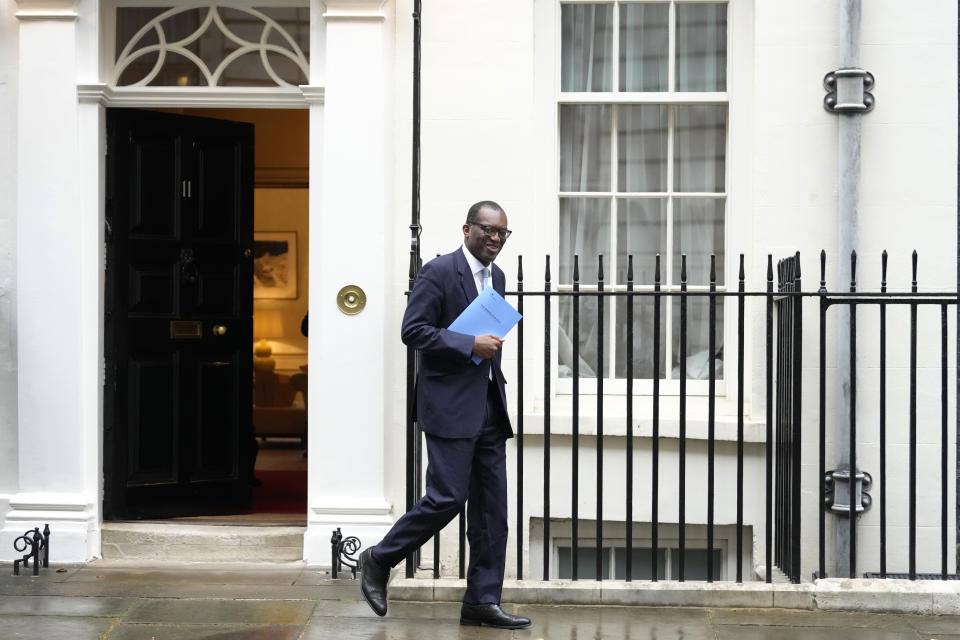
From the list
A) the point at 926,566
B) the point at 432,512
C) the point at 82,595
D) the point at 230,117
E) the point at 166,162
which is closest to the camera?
the point at 432,512

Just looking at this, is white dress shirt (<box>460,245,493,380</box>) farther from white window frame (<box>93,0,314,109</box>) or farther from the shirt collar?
white window frame (<box>93,0,314,109</box>)

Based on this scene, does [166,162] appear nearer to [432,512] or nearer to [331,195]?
[331,195]

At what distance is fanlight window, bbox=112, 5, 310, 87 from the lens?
7.18 meters

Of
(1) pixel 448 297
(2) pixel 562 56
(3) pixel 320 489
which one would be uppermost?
(2) pixel 562 56

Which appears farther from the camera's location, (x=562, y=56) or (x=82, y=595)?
(x=562, y=56)

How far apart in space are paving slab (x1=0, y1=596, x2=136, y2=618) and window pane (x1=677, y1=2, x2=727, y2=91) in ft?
14.3

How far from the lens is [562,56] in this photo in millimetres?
7090

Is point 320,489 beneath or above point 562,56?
beneath

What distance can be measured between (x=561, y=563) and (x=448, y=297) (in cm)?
255

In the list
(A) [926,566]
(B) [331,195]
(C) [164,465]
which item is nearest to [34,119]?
(B) [331,195]

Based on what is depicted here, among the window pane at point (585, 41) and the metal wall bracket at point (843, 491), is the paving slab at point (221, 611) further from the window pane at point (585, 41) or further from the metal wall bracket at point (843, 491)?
the window pane at point (585, 41)

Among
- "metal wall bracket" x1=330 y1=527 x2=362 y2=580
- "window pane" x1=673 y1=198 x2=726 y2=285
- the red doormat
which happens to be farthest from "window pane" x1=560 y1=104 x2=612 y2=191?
the red doormat

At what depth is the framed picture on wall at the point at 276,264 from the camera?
43.2 feet

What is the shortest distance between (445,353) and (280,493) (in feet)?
13.4
